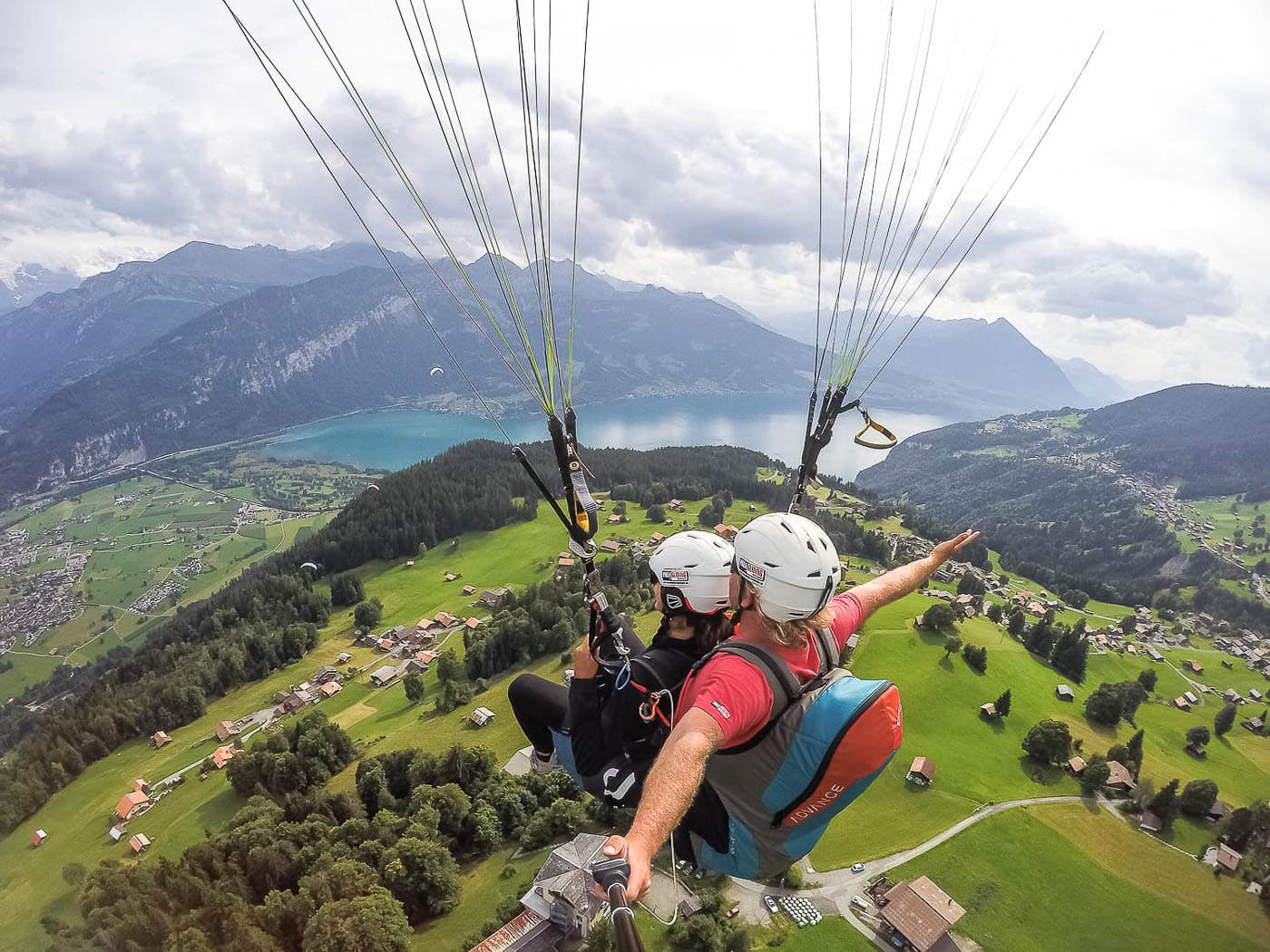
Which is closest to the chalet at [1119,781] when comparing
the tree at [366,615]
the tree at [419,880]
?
the tree at [419,880]

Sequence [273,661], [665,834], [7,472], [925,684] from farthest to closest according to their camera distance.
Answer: [7,472] < [273,661] < [925,684] < [665,834]

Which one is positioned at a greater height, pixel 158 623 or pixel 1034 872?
pixel 1034 872

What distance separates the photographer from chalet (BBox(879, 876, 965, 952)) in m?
21.3

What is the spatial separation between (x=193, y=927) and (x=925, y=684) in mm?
39359

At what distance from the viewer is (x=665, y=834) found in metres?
2.64

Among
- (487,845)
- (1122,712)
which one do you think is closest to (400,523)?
(487,845)

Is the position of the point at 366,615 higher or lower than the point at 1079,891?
lower

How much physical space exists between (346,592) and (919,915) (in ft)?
192

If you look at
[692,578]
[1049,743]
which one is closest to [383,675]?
[1049,743]

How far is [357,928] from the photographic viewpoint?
19.5 metres

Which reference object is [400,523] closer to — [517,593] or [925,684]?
[517,593]

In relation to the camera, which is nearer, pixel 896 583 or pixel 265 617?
pixel 896 583

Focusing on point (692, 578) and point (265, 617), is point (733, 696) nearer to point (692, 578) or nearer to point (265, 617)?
point (692, 578)

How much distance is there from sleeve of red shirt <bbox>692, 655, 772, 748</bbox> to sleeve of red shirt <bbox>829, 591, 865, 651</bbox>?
4.41ft
